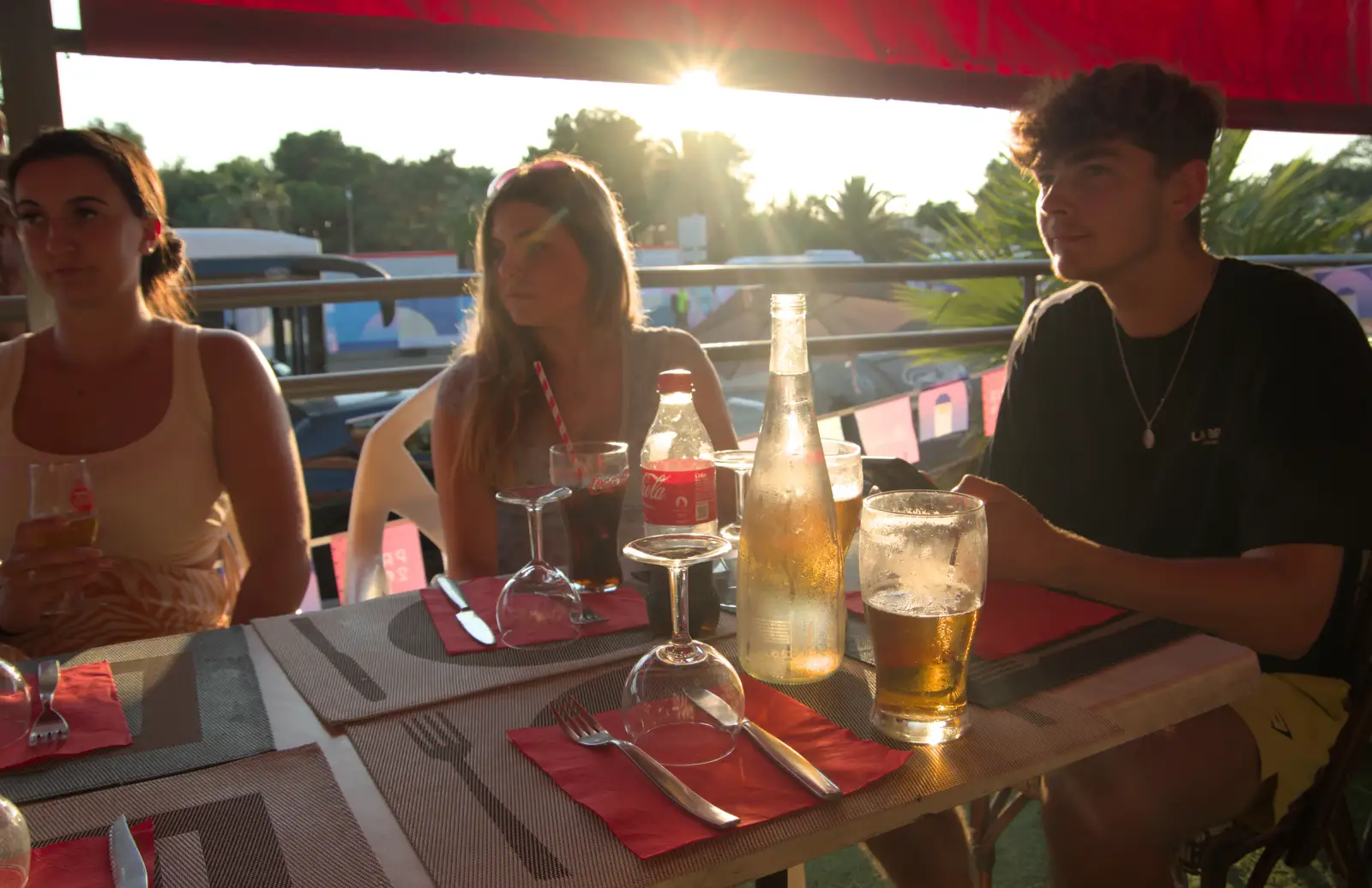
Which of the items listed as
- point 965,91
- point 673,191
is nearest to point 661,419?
point 965,91

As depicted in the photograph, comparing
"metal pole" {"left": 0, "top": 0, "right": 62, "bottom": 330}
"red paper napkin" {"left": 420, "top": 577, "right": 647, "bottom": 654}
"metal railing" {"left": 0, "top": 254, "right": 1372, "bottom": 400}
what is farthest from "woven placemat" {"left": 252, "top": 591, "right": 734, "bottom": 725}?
"metal pole" {"left": 0, "top": 0, "right": 62, "bottom": 330}

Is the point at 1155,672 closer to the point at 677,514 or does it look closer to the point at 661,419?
the point at 677,514

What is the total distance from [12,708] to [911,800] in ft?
2.72

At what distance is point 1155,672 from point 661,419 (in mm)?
831

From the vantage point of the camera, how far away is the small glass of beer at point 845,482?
1148mm

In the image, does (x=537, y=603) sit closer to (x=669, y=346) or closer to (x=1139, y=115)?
(x=669, y=346)

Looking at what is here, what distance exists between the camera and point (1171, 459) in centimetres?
167

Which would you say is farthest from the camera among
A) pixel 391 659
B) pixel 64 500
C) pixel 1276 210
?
pixel 1276 210

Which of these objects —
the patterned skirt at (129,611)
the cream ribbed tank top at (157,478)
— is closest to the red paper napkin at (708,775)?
the patterned skirt at (129,611)

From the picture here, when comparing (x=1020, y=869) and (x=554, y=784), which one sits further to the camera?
(x=1020, y=869)

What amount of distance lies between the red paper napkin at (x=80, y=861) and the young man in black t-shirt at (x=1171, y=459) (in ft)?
3.00

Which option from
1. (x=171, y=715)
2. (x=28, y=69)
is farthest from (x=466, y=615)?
(x=28, y=69)

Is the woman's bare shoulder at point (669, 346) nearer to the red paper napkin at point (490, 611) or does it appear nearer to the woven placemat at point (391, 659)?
the red paper napkin at point (490, 611)

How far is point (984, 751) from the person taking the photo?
0.86m
